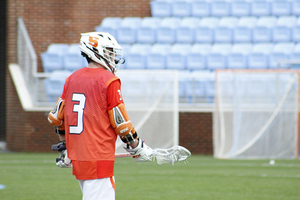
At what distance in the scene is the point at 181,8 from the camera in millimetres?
14773

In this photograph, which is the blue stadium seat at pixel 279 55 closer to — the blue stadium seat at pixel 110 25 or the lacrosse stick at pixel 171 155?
the blue stadium seat at pixel 110 25

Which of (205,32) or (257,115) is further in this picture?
(205,32)

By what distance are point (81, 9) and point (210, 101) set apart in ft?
18.4

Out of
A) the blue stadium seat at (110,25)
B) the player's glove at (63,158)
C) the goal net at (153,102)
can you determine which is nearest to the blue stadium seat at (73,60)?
the blue stadium seat at (110,25)

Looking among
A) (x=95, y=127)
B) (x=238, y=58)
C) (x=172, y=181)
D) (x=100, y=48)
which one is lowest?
(x=172, y=181)

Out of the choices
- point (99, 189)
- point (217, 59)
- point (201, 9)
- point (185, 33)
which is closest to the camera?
point (99, 189)

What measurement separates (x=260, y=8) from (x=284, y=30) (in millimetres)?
1368

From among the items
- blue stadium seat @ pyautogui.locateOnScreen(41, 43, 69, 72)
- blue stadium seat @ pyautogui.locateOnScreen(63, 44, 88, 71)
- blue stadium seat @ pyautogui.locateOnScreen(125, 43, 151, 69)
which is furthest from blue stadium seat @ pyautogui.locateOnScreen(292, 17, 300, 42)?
blue stadium seat @ pyautogui.locateOnScreen(41, 43, 69, 72)

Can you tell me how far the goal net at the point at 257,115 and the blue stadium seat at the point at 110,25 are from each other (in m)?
4.48

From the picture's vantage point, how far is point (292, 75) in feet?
35.0

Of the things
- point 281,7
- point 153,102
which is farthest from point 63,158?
point 281,7

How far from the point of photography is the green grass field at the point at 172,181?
599 centimetres

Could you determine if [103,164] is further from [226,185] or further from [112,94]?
[226,185]

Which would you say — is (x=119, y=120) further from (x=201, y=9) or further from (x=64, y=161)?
Answer: (x=201, y=9)
